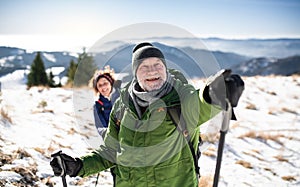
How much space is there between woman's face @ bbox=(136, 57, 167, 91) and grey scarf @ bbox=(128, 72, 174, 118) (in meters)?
0.03

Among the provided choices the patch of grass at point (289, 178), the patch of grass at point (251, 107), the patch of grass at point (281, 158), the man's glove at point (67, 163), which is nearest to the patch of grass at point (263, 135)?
the patch of grass at point (281, 158)

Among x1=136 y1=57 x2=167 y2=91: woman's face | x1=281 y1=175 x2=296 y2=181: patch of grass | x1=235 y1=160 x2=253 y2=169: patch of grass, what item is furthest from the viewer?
x1=235 y1=160 x2=253 y2=169: patch of grass

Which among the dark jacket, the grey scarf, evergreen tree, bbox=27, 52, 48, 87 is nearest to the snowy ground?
the dark jacket

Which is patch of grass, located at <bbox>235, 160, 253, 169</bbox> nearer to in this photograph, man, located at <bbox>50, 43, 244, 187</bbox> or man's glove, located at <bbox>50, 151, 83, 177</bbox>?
man, located at <bbox>50, 43, 244, 187</bbox>

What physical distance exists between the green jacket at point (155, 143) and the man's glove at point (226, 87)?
0.35 metres

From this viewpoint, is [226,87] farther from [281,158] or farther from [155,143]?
[281,158]

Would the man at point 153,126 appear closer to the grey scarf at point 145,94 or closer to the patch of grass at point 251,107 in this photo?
the grey scarf at point 145,94

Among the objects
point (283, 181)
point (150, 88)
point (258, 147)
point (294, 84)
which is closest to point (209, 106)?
point (150, 88)

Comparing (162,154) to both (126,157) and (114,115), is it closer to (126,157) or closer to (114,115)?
(126,157)

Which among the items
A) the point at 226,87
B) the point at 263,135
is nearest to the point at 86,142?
the point at 226,87

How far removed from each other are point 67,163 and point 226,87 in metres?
1.57

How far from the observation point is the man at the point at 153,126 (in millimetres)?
2061

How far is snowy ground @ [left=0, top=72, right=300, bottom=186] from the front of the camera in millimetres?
4211

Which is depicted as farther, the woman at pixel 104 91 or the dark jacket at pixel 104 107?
the woman at pixel 104 91
